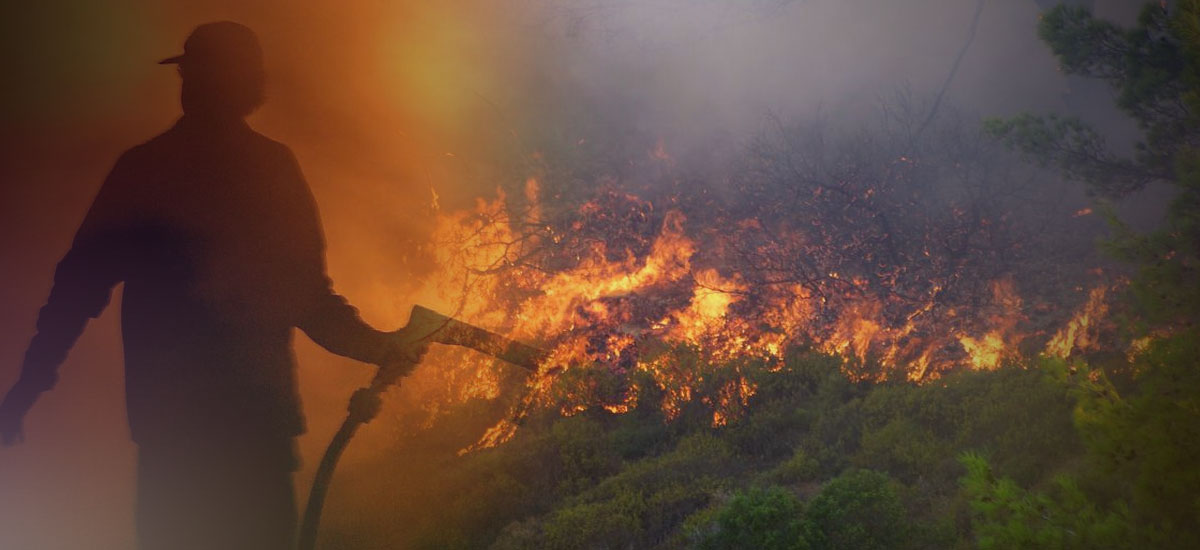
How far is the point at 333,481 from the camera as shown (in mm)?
4469

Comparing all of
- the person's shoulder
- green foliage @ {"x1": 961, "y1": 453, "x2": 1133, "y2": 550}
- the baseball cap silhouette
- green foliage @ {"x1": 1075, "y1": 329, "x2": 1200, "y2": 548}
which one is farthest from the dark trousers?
green foliage @ {"x1": 1075, "y1": 329, "x2": 1200, "y2": 548}

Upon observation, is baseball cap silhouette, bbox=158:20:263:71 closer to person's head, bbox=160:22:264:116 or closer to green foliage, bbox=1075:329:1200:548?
person's head, bbox=160:22:264:116

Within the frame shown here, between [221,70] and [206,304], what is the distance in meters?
1.39

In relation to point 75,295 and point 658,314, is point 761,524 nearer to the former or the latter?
point 658,314

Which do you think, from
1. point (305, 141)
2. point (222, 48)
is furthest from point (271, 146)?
point (222, 48)

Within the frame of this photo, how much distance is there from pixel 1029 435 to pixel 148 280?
5.16 meters

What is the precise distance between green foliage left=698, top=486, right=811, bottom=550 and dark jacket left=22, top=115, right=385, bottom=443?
99.5 inches

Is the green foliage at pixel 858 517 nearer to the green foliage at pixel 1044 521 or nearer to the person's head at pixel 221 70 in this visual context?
the green foliage at pixel 1044 521

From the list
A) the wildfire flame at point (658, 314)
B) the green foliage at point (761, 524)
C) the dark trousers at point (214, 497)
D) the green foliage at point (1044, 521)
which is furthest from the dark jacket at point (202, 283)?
the green foliage at point (1044, 521)

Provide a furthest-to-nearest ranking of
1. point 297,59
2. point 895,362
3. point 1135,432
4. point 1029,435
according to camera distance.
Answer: point 895,362
point 297,59
point 1029,435
point 1135,432

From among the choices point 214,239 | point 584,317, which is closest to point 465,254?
point 584,317

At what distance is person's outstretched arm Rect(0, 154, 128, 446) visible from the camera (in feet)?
13.8

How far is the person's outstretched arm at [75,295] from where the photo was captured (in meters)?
4.21

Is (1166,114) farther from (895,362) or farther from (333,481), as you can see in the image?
(333,481)
